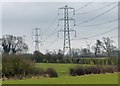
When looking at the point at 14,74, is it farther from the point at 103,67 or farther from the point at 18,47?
the point at 18,47

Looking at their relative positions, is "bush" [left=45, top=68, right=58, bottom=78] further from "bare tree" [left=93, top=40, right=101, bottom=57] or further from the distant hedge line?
"bare tree" [left=93, top=40, right=101, bottom=57]

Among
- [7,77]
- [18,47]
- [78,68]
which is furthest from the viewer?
[18,47]

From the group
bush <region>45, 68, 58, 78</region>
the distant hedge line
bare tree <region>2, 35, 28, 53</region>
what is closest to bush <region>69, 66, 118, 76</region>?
bush <region>45, 68, 58, 78</region>

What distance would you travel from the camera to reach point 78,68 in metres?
46.0

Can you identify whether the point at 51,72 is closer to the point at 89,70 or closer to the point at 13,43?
the point at 89,70

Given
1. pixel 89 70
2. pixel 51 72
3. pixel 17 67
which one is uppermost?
pixel 17 67

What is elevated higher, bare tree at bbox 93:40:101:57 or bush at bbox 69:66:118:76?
bare tree at bbox 93:40:101:57

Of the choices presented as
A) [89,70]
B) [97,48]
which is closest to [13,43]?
[97,48]

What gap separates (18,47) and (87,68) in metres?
52.2

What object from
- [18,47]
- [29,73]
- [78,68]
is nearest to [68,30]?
[78,68]

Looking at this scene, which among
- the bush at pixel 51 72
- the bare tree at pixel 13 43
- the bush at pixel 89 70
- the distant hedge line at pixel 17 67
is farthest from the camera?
the bare tree at pixel 13 43

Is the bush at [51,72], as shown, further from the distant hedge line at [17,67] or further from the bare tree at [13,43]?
the bare tree at [13,43]

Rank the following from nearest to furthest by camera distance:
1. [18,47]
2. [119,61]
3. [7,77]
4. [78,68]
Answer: [7,77] < [78,68] < [119,61] < [18,47]

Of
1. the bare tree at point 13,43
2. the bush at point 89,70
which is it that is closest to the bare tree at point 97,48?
the bare tree at point 13,43
